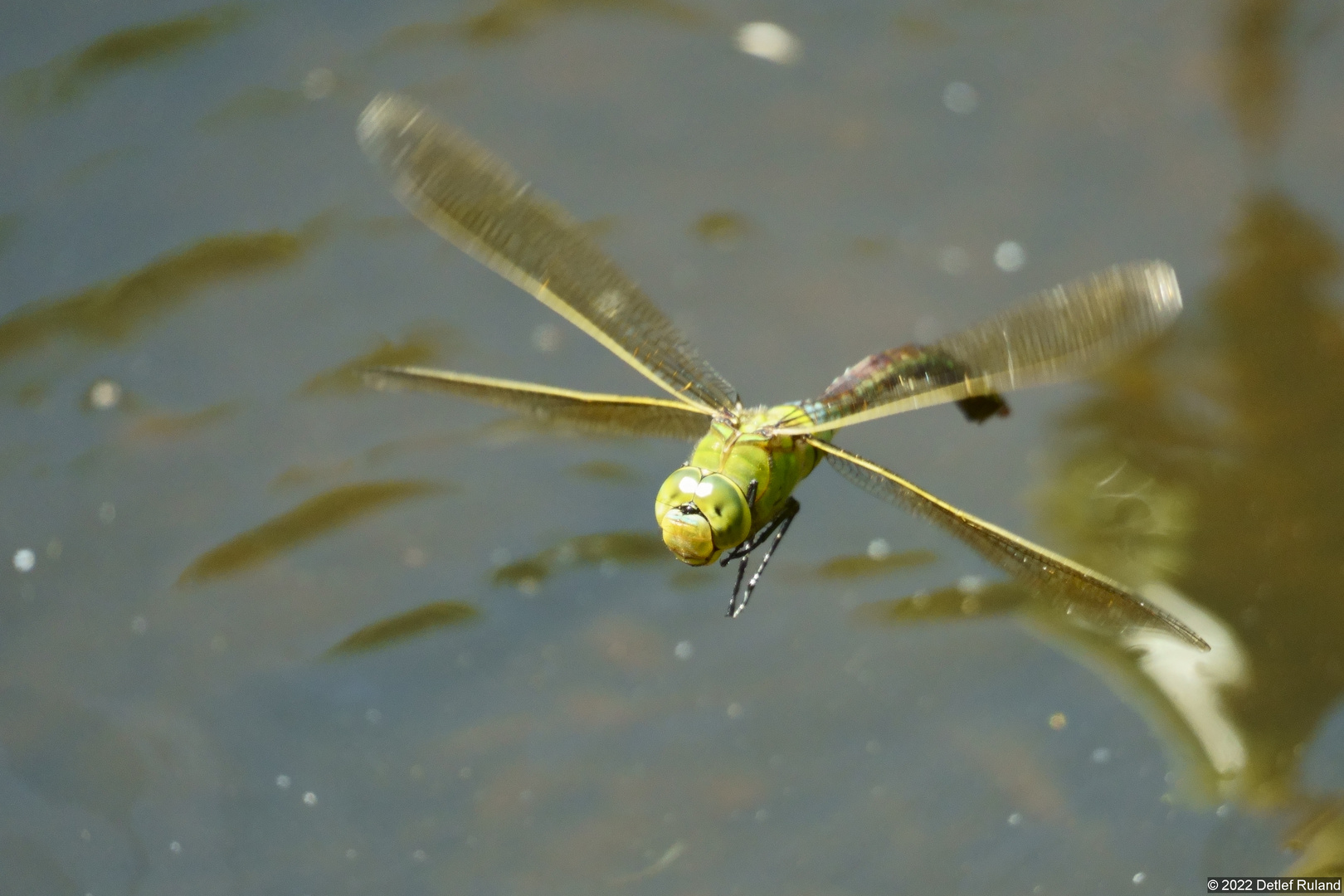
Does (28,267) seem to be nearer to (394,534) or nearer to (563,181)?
(394,534)

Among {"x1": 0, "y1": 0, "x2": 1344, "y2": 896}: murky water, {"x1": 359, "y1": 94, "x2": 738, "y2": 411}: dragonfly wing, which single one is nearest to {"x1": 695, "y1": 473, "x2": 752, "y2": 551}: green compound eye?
{"x1": 359, "y1": 94, "x2": 738, "y2": 411}: dragonfly wing

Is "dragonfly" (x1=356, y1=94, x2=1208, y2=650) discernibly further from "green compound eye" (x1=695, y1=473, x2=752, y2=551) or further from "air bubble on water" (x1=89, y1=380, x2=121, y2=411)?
"air bubble on water" (x1=89, y1=380, x2=121, y2=411)

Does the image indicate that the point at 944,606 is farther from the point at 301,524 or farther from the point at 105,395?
the point at 105,395

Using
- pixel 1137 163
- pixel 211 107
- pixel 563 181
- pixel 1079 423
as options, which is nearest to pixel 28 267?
pixel 211 107

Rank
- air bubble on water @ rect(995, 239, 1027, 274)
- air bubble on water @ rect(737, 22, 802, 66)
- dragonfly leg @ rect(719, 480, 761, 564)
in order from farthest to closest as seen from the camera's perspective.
→ air bubble on water @ rect(737, 22, 802, 66) < air bubble on water @ rect(995, 239, 1027, 274) < dragonfly leg @ rect(719, 480, 761, 564)

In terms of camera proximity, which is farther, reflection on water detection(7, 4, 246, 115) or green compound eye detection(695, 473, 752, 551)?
reflection on water detection(7, 4, 246, 115)

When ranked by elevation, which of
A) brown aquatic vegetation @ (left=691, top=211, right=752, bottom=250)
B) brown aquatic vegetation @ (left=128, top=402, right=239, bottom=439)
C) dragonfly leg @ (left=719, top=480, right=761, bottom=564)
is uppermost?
dragonfly leg @ (left=719, top=480, right=761, bottom=564)

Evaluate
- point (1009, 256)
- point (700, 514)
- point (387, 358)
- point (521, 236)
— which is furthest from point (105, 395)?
point (1009, 256)
